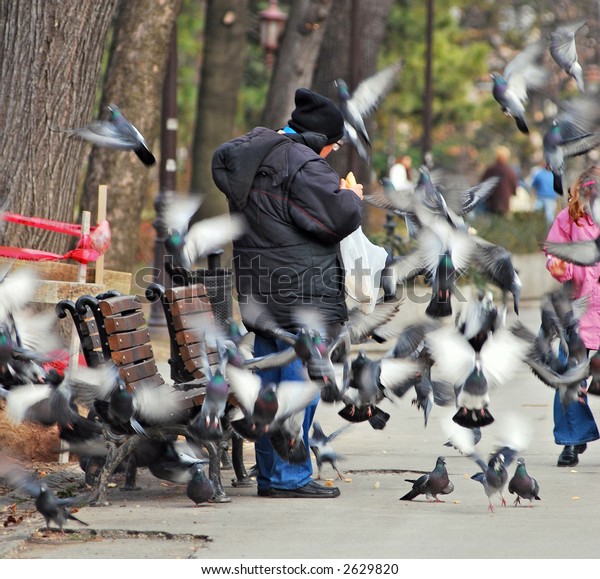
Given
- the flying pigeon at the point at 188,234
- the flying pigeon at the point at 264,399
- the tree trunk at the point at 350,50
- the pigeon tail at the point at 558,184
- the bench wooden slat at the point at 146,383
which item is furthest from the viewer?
the tree trunk at the point at 350,50

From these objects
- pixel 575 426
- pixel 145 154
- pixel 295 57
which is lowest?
pixel 575 426

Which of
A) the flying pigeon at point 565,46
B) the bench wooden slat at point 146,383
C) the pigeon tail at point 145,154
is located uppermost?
the flying pigeon at point 565,46

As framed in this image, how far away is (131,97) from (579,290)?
5888 millimetres

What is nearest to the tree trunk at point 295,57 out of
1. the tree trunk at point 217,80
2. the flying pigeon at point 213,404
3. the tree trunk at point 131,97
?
the tree trunk at point 217,80

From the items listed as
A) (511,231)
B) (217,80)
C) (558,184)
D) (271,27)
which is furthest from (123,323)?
(271,27)

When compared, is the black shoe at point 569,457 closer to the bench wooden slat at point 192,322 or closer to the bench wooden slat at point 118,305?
the bench wooden slat at point 192,322

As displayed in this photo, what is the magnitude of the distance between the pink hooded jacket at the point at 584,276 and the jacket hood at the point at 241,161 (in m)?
2.23

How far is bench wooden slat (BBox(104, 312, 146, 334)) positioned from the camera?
6.51 meters

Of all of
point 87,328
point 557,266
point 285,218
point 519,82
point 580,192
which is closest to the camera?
point 285,218

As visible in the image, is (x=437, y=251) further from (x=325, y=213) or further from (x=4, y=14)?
(x=4, y=14)

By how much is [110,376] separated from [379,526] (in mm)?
1507

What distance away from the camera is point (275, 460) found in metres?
6.68

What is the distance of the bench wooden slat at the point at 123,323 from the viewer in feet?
21.4

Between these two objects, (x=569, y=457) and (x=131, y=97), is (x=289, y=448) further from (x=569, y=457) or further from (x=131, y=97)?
(x=131, y=97)
